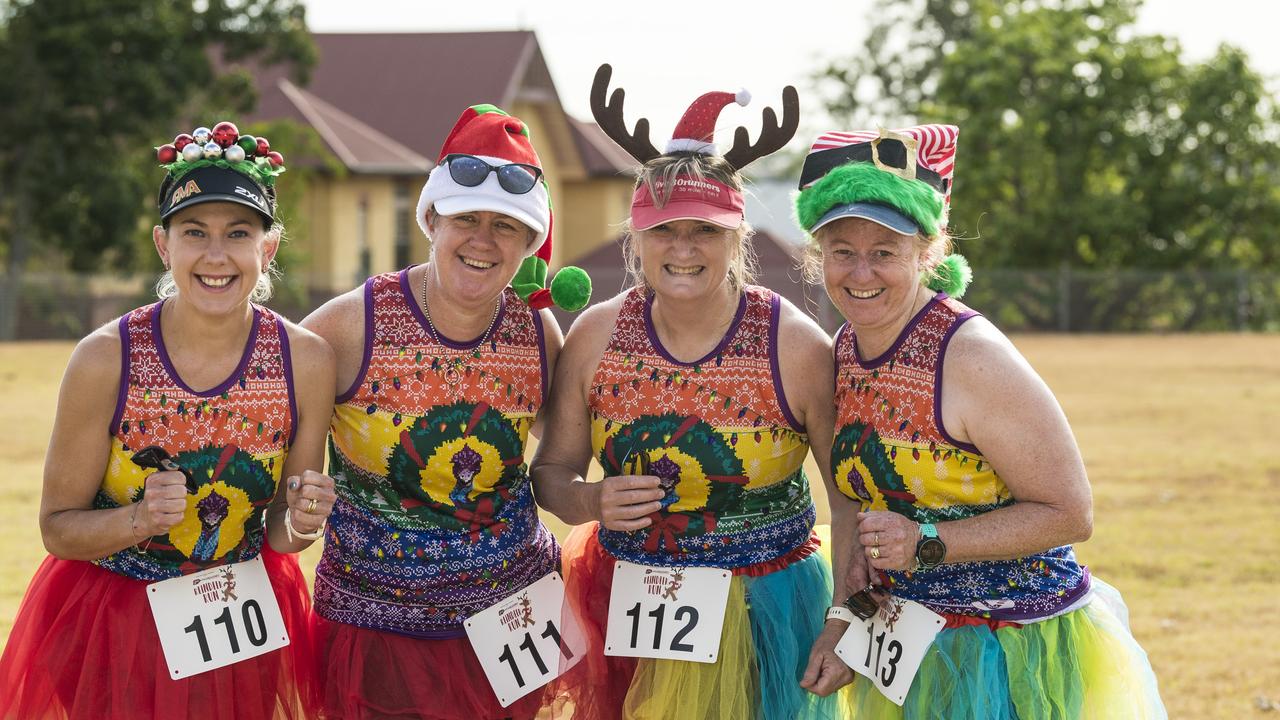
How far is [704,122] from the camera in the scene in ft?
11.9

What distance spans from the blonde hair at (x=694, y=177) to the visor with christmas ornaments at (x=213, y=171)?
953 millimetres

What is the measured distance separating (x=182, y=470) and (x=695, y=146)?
157cm

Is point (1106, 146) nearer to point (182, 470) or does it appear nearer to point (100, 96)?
point (100, 96)

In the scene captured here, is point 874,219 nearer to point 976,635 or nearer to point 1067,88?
point 976,635

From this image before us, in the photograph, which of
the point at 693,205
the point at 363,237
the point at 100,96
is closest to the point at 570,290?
the point at 693,205

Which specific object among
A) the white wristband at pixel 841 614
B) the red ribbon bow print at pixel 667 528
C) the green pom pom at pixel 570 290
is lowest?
the white wristband at pixel 841 614

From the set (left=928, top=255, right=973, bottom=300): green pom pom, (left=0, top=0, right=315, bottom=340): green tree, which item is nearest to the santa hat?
(left=928, top=255, right=973, bottom=300): green pom pom

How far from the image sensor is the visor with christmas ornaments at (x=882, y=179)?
10.5 feet

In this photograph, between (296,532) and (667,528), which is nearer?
(296,532)

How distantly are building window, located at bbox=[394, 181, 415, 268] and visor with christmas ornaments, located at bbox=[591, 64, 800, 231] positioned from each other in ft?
96.3

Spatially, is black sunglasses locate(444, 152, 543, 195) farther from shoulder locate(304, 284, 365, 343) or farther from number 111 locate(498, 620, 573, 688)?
number 111 locate(498, 620, 573, 688)

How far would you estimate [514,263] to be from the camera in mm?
3600

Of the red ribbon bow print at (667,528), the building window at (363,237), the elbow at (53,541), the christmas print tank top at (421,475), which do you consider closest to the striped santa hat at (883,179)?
the red ribbon bow print at (667,528)

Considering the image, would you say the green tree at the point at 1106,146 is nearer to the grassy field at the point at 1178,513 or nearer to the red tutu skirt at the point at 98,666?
the grassy field at the point at 1178,513
